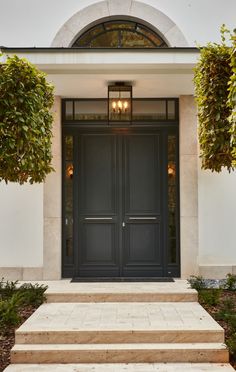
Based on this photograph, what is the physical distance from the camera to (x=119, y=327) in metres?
6.32

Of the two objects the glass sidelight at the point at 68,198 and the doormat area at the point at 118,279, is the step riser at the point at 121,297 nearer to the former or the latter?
the doormat area at the point at 118,279

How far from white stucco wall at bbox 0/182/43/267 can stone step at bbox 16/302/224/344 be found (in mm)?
2481

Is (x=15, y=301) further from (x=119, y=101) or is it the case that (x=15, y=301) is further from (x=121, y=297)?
(x=119, y=101)

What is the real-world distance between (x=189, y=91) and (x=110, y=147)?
1939 mm

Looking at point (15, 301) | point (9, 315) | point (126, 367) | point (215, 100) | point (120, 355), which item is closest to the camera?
point (126, 367)

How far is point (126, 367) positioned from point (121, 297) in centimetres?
222

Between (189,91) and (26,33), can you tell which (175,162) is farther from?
(26,33)

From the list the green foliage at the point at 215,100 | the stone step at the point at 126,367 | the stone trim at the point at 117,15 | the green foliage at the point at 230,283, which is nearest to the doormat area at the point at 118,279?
the green foliage at the point at 230,283

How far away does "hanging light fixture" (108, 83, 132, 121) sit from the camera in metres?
8.66

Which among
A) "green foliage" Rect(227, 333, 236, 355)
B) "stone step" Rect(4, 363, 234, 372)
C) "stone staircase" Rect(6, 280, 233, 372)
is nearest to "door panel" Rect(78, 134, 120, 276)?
"stone staircase" Rect(6, 280, 233, 372)

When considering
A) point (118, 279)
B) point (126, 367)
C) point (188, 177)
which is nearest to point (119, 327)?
point (126, 367)

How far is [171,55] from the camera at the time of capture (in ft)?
26.3

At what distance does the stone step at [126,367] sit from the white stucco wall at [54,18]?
248 inches

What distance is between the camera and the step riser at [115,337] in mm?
6148
